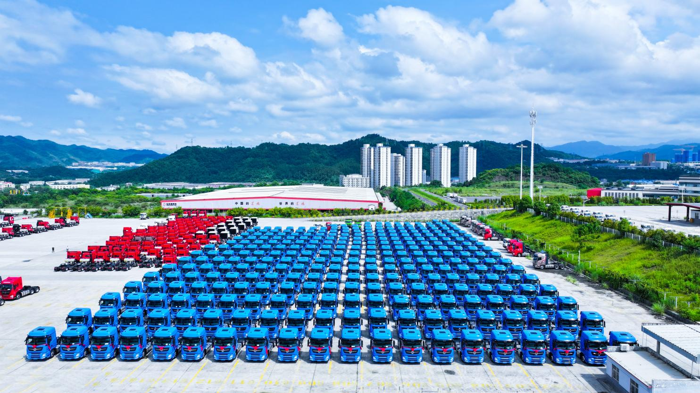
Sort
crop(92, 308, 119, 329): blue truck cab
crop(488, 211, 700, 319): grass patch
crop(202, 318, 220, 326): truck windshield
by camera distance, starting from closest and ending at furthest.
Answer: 1. crop(202, 318, 220, 326): truck windshield
2. crop(92, 308, 119, 329): blue truck cab
3. crop(488, 211, 700, 319): grass patch

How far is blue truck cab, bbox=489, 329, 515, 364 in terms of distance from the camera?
1966 cm

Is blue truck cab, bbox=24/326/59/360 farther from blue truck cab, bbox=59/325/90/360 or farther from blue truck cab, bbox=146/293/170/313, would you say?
blue truck cab, bbox=146/293/170/313

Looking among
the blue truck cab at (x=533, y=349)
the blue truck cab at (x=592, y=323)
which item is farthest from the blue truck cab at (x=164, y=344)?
the blue truck cab at (x=592, y=323)

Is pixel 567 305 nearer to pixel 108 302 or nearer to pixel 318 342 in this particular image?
pixel 318 342

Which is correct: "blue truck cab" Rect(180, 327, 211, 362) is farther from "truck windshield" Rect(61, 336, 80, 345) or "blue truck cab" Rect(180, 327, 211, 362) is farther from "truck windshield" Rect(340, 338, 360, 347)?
"truck windshield" Rect(340, 338, 360, 347)

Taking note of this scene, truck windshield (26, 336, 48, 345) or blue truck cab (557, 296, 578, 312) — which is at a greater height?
truck windshield (26, 336, 48, 345)

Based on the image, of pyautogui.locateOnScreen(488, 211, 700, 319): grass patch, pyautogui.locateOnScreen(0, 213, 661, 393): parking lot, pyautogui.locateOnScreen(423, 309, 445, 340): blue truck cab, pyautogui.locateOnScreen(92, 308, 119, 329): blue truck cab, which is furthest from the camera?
pyautogui.locateOnScreen(488, 211, 700, 319): grass patch

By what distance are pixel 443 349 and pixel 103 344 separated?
13.9 metres

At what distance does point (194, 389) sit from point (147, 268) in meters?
25.2

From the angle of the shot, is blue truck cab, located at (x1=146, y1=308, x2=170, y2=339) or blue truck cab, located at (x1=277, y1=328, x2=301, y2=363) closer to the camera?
blue truck cab, located at (x1=277, y1=328, x2=301, y2=363)

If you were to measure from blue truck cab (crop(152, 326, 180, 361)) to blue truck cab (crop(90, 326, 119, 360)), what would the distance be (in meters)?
1.68

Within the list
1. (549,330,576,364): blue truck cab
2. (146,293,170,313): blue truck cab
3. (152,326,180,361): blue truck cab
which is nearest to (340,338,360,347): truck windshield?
(152,326,180,361): blue truck cab

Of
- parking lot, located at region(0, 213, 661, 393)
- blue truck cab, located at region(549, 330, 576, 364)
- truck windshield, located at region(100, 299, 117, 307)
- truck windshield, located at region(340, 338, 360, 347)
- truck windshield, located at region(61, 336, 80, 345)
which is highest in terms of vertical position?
truck windshield, located at region(100, 299, 117, 307)

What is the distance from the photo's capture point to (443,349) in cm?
1972
